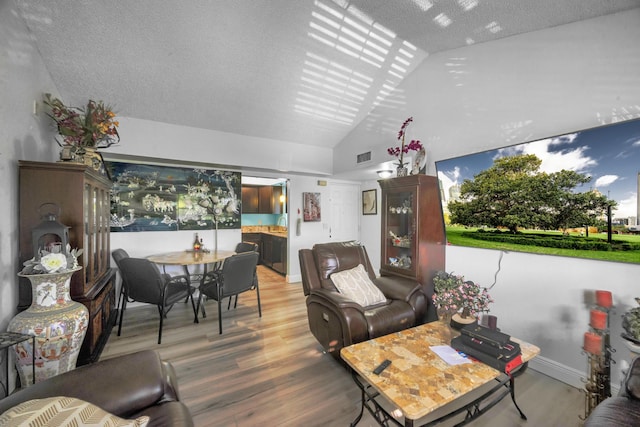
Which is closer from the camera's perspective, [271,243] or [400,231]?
[400,231]

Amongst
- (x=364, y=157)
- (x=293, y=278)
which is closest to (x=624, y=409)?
(x=364, y=157)

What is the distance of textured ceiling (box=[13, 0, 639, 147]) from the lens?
2076 millimetres

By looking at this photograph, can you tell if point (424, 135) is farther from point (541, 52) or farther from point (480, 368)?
point (480, 368)

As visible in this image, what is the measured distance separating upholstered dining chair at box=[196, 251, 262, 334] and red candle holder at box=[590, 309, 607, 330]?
3055mm

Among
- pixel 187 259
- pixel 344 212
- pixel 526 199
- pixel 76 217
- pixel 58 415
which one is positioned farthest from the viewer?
pixel 344 212

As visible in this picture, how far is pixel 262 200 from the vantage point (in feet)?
21.4

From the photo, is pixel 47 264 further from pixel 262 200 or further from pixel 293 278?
pixel 262 200

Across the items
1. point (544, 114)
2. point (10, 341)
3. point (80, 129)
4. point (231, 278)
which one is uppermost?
point (544, 114)

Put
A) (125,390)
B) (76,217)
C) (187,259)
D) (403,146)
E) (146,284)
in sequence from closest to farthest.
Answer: (125,390) → (76,217) → (146,284) → (403,146) → (187,259)

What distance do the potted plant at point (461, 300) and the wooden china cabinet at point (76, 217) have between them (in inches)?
114

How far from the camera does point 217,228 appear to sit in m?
4.26

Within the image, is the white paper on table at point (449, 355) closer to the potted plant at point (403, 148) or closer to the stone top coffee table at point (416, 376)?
the stone top coffee table at point (416, 376)

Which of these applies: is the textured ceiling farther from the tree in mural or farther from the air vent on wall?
the tree in mural

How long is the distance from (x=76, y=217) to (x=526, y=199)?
3.75m
